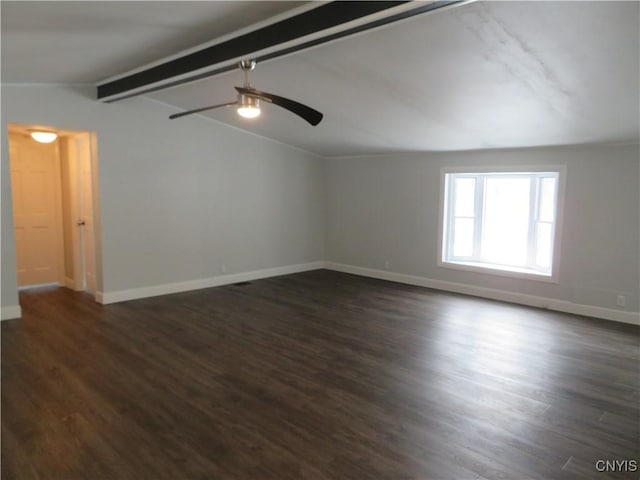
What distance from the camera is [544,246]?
5.79 meters

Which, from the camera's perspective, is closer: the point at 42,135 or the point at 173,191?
the point at 42,135

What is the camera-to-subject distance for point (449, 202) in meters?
→ 6.53

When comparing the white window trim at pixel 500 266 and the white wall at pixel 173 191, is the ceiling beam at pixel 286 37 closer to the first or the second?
the white wall at pixel 173 191

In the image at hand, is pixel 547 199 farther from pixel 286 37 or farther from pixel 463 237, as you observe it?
pixel 286 37

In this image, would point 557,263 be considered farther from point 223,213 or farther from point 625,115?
point 223,213

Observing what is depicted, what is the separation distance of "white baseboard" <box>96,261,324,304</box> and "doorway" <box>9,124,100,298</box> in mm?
658

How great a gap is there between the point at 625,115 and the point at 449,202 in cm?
270

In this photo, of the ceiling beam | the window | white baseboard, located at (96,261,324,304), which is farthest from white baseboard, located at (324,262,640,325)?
the ceiling beam

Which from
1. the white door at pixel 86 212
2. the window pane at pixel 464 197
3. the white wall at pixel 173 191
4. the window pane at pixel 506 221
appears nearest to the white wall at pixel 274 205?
the white wall at pixel 173 191

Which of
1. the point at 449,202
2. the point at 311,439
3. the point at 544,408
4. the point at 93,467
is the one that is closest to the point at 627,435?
the point at 544,408

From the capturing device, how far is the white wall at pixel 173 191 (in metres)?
5.23

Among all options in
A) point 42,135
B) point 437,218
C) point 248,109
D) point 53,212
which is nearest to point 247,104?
point 248,109

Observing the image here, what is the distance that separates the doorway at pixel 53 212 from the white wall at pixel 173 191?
0.66 meters

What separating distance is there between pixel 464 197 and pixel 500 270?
4.06 ft
